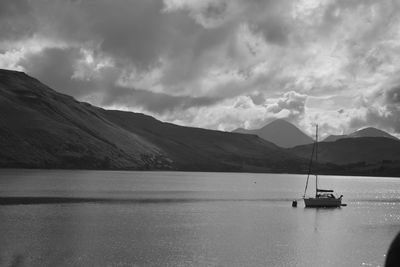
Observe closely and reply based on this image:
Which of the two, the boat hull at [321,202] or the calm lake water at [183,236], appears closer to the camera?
the calm lake water at [183,236]

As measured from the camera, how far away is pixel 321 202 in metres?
132

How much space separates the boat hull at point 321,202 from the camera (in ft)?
426

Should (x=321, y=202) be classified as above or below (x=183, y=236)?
above

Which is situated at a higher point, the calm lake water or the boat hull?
the boat hull

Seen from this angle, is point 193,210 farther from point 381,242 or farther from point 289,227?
point 381,242

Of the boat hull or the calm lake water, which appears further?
the boat hull

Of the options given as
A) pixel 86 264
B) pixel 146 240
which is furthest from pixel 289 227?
pixel 86 264

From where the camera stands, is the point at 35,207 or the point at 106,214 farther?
the point at 35,207

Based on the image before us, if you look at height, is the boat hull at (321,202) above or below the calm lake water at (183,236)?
above

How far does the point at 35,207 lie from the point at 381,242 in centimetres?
6724

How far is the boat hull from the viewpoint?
130 meters

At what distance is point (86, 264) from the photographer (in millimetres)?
48781

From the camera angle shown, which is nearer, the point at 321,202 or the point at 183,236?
the point at 183,236

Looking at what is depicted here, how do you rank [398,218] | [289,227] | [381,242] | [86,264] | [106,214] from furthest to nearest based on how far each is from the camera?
[398,218], [106,214], [289,227], [381,242], [86,264]
